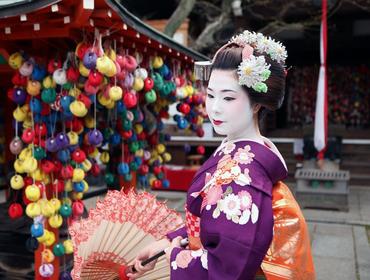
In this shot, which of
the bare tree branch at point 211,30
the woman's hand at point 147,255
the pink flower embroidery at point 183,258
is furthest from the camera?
the bare tree branch at point 211,30

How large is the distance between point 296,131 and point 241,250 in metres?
12.4

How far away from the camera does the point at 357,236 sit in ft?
22.7

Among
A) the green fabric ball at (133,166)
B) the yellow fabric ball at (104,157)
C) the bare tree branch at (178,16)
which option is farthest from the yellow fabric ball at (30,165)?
the bare tree branch at (178,16)

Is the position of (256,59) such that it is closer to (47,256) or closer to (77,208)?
(77,208)

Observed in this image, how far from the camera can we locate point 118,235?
7.49ft

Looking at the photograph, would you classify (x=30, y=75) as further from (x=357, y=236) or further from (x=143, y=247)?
(x=357, y=236)

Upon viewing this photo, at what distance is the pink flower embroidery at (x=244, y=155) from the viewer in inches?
71.6

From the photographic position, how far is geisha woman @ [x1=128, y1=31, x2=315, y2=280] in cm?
168

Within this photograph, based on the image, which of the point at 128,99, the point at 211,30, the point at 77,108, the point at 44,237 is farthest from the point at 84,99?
the point at 211,30

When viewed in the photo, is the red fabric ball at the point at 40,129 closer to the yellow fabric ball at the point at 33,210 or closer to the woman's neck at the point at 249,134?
the yellow fabric ball at the point at 33,210

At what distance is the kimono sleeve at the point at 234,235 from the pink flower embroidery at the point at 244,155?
0.14 m

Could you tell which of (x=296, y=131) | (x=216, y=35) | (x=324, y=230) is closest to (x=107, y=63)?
(x=324, y=230)

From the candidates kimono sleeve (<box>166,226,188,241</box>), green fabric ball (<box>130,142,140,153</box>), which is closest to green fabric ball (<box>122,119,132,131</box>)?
green fabric ball (<box>130,142,140,153</box>)

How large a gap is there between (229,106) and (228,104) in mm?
10
